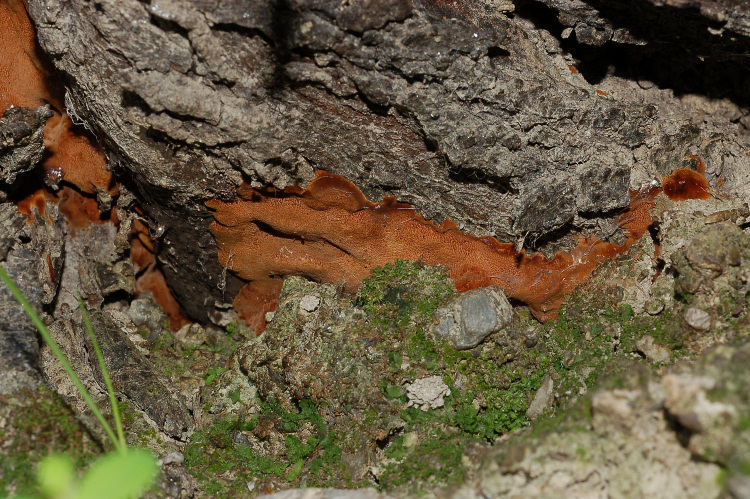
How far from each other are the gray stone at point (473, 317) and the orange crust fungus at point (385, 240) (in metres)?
0.18

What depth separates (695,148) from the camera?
457 centimetres

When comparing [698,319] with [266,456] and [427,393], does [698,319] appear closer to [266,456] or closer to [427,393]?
[427,393]

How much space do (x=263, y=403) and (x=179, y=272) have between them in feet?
4.96

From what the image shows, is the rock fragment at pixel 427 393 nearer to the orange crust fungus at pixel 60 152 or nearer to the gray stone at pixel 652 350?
the gray stone at pixel 652 350

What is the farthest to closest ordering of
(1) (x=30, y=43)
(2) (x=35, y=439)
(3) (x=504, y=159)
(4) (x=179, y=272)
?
(4) (x=179, y=272), (1) (x=30, y=43), (3) (x=504, y=159), (2) (x=35, y=439)

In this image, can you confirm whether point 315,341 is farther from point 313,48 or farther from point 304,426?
point 313,48

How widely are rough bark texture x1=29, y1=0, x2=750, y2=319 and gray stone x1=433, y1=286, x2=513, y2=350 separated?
551 mm

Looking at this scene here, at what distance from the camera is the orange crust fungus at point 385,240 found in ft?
14.5

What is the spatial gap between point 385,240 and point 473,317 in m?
0.93

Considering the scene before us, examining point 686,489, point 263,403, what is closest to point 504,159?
point 686,489

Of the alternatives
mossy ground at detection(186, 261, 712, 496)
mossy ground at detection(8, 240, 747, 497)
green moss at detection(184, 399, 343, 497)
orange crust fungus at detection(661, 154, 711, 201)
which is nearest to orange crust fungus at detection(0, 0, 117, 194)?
mossy ground at detection(8, 240, 747, 497)

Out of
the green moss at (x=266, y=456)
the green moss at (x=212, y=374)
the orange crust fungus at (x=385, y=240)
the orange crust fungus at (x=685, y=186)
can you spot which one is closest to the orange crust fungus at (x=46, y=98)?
the orange crust fungus at (x=385, y=240)

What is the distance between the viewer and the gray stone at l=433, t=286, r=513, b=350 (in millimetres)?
4340

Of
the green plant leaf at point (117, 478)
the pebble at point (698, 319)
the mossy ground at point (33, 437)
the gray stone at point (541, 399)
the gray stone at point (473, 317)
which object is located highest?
the green plant leaf at point (117, 478)
